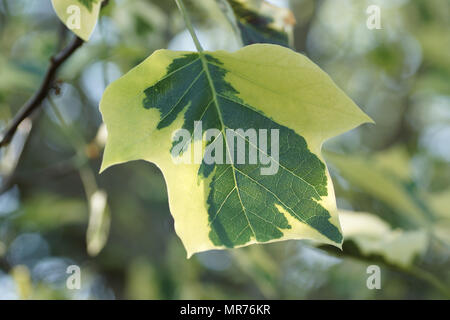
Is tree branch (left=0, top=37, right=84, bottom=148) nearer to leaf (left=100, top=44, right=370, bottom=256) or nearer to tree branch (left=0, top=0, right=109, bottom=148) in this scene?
tree branch (left=0, top=0, right=109, bottom=148)

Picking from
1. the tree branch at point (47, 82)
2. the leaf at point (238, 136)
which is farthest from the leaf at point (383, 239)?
the tree branch at point (47, 82)

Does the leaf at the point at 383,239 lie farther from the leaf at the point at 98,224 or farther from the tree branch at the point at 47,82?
the tree branch at the point at 47,82

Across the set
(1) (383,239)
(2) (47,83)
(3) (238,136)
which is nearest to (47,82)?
(2) (47,83)

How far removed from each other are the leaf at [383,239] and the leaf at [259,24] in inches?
17.5

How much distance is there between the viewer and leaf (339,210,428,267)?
89cm

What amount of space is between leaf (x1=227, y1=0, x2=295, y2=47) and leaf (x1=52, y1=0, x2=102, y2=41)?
0.79 feet

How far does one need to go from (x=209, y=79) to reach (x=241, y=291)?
5.80ft

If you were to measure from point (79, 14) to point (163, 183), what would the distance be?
1.64m

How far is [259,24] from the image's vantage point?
69cm

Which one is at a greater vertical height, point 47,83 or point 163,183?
point 47,83

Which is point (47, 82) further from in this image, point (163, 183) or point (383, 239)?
point (163, 183)

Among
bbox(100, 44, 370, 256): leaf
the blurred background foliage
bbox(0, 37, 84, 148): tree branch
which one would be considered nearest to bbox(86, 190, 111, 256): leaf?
the blurred background foliage

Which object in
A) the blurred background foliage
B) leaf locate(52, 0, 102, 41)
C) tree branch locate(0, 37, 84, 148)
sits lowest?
the blurred background foliage

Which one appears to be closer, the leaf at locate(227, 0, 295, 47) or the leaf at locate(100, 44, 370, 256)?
the leaf at locate(100, 44, 370, 256)
